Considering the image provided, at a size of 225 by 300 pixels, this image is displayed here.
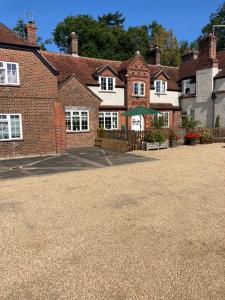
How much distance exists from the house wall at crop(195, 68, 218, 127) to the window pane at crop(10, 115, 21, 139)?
19.8 meters

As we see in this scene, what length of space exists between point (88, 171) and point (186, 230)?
23.3 ft

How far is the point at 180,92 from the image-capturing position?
1209 inches

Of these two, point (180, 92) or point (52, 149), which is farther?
point (180, 92)

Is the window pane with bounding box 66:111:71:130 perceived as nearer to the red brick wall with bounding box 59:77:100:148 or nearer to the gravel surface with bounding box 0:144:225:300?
the red brick wall with bounding box 59:77:100:148

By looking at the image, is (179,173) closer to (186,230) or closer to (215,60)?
(186,230)

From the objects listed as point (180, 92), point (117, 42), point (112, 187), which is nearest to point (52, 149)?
point (112, 187)

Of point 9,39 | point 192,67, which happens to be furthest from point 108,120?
point 192,67

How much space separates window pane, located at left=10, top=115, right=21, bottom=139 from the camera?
16.1m

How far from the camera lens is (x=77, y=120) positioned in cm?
2191

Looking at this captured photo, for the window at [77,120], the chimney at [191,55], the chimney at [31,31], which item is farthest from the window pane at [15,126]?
the chimney at [191,55]

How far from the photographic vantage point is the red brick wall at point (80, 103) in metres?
21.0

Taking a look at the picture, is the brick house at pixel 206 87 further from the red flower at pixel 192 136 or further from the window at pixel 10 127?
the window at pixel 10 127

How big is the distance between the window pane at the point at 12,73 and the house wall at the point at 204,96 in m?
19.9

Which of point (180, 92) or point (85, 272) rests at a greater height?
point (180, 92)
